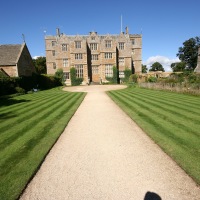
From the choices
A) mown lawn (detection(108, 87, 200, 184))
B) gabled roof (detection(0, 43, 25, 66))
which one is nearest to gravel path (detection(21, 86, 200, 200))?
mown lawn (detection(108, 87, 200, 184))

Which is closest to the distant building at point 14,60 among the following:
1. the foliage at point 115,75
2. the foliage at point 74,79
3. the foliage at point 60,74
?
the foliage at point 60,74

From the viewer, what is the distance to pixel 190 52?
86.5 m

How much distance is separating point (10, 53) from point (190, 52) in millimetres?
81324

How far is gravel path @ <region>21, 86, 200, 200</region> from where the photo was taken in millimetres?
4051

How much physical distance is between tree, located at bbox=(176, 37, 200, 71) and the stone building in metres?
55.1

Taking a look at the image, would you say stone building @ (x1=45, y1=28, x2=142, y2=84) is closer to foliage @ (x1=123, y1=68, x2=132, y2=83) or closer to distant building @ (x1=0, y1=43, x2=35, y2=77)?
foliage @ (x1=123, y1=68, x2=132, y2=83)

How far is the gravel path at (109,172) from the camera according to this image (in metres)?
4.05

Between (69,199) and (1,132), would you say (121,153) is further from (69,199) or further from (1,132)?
(1,132)

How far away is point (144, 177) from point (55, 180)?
228cm

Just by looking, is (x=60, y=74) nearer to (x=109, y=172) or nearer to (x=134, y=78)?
(x=134, y=78)

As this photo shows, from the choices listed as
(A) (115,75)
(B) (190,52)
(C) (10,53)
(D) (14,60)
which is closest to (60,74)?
(C) (10,53)

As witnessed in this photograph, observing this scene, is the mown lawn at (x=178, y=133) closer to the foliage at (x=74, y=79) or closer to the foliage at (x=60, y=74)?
the foliage at (x=74, y=79)

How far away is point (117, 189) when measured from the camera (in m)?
4.19

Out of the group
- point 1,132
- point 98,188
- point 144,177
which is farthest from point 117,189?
point 1,132
